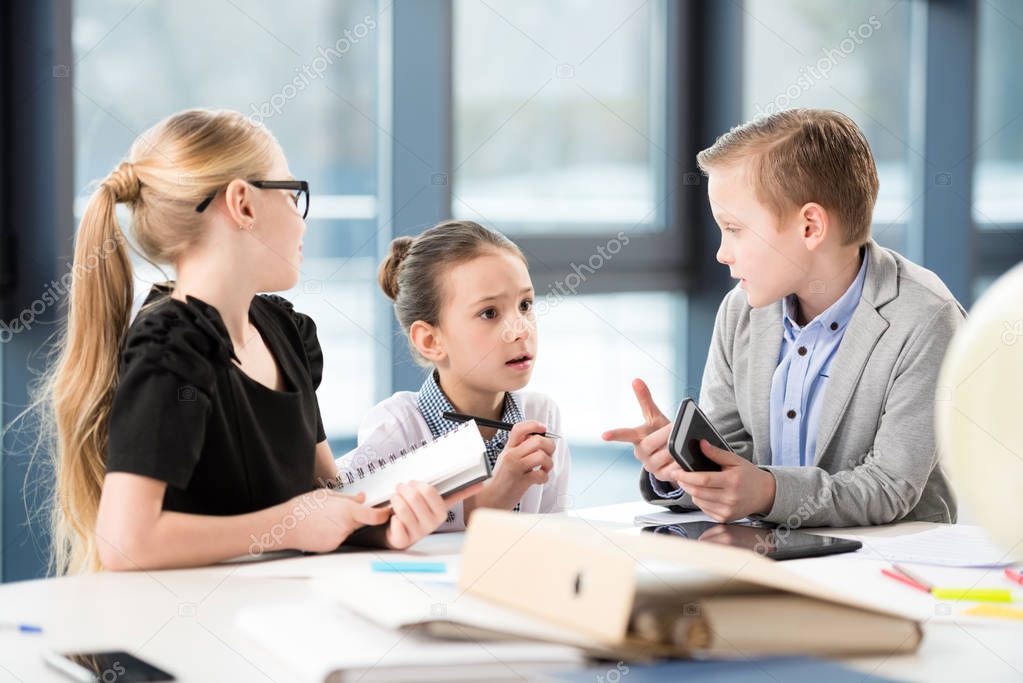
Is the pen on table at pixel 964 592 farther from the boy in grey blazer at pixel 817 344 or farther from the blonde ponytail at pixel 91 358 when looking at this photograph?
the blonde ponytail at pixel 91 358

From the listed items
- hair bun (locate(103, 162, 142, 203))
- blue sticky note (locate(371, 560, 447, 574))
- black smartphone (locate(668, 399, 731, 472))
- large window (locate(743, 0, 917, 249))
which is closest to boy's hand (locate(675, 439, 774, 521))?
black smartphone (locate(668, 399, 731, 472))

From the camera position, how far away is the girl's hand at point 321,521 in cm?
131

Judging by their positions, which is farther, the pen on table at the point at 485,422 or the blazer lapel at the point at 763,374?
the blazer lapel at the point at 763,374

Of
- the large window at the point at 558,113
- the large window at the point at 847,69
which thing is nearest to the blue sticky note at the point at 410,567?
the large window at the point at 558,113

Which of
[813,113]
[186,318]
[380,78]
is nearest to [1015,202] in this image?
[380,78]

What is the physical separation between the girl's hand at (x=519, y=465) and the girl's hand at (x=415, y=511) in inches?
9.1

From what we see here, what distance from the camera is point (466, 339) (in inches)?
69.7

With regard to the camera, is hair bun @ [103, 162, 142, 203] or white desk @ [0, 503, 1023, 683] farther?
hair bun @ [103, 162, 142, 203]

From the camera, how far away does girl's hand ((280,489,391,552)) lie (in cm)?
131

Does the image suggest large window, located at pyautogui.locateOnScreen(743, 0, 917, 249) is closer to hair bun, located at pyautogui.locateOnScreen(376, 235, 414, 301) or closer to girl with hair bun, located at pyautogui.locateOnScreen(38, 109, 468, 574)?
hair bun, located at pyautogui.locateOnScreen(376, 235, 414, 301)

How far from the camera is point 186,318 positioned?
4.41 feet

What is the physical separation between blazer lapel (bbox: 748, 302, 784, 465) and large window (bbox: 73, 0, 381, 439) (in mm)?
1344

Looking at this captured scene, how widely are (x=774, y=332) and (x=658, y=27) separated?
228 centimetres

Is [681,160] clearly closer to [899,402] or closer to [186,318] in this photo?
[899,402]
